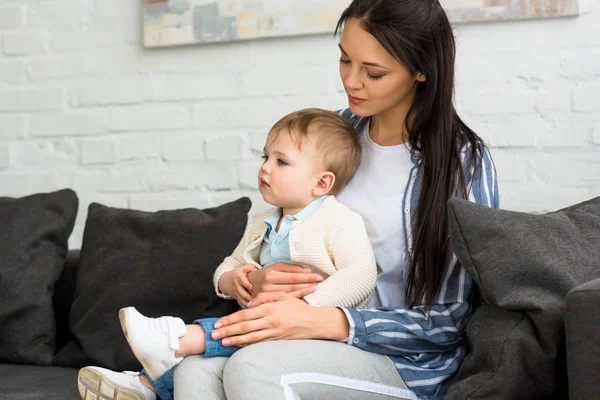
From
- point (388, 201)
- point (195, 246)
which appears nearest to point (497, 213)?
point (388, 201)

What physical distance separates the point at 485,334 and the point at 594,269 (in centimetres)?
25

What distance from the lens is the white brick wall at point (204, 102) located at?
235 cm

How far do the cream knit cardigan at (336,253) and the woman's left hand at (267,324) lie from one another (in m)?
0.07

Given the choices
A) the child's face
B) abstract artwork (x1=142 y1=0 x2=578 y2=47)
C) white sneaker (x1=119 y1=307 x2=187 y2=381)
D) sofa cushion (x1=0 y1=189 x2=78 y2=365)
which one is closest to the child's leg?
white sneaker (x1=119 y1=307 x2=187 y2=381)

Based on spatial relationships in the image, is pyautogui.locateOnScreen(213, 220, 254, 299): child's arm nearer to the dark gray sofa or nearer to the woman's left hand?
the woman's left hand

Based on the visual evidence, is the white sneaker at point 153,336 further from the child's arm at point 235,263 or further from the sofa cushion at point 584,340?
the sofa cushion at point 584,340

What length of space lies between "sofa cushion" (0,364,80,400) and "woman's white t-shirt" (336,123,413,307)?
755 mm

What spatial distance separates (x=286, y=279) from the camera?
1712mm

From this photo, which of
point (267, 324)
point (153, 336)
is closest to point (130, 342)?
point (153, 336)

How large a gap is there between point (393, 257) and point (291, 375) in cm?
42

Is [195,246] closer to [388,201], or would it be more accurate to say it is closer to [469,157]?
[388,201]

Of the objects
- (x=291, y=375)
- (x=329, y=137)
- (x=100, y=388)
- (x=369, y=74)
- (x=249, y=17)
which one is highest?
(x=249, y=17)

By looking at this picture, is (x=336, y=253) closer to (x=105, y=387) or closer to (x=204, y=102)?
(x=105, y=387)

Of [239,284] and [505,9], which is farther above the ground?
[505,9]
